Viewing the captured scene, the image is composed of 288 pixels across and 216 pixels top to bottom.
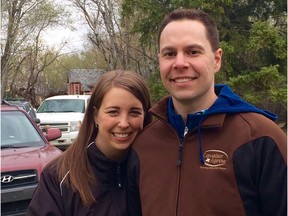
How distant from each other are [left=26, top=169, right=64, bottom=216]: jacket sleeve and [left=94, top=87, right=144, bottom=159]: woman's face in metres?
0.36

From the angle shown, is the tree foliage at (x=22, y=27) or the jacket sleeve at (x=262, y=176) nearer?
the jacket sleeve at (x=262, y=176)

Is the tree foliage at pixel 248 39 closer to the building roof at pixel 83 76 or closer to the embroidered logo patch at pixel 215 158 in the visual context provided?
the embroidered logo patch at pixel 215 158

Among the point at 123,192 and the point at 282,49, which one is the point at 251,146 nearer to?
the point at 123,192

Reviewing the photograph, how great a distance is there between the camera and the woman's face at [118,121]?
247 cm

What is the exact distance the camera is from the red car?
476cm

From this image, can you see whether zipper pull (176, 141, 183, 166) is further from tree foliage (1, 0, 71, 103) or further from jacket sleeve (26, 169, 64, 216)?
tree foliage (1, 0, 71, 103)

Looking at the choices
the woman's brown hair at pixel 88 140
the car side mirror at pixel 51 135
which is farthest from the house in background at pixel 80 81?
the woman's brown hair at pixel 88 140

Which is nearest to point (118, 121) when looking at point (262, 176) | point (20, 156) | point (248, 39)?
point (262, 176)

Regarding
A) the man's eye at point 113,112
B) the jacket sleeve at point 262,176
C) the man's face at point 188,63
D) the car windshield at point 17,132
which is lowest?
the car windshield at point 17,132

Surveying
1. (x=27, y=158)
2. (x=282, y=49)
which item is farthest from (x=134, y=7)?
(x=27, y=158)

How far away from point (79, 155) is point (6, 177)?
261 centimetres

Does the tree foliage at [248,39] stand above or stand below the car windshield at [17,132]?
above

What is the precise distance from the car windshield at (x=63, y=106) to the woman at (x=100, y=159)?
37.9 feet

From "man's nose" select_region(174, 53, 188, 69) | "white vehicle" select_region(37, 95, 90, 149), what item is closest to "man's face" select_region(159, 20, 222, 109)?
"man's nose" select_region(174, 53, 188, 69)
